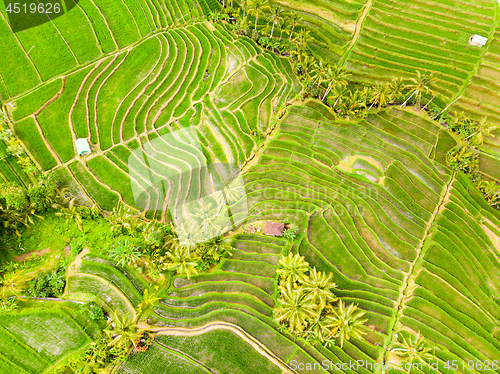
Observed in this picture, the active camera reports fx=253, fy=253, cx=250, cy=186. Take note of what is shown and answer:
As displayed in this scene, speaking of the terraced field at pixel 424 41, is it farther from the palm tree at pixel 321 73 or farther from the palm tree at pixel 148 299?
the palm tree at pixel 148 299

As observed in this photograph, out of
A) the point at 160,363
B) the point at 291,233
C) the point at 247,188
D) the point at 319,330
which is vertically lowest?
the point at 160,363

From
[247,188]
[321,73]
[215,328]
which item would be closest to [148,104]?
[247,188]

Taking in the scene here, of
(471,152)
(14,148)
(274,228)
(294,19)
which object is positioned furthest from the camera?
(294,19)

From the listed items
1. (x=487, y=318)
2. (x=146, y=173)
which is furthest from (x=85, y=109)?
(x=487, y=318)

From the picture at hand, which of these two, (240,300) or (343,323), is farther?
(240,300)

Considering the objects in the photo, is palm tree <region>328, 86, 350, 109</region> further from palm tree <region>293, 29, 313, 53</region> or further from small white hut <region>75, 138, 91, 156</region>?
small white hut <region>75, 138, 91, 156</region>

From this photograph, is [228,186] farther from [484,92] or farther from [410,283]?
[484,92]
